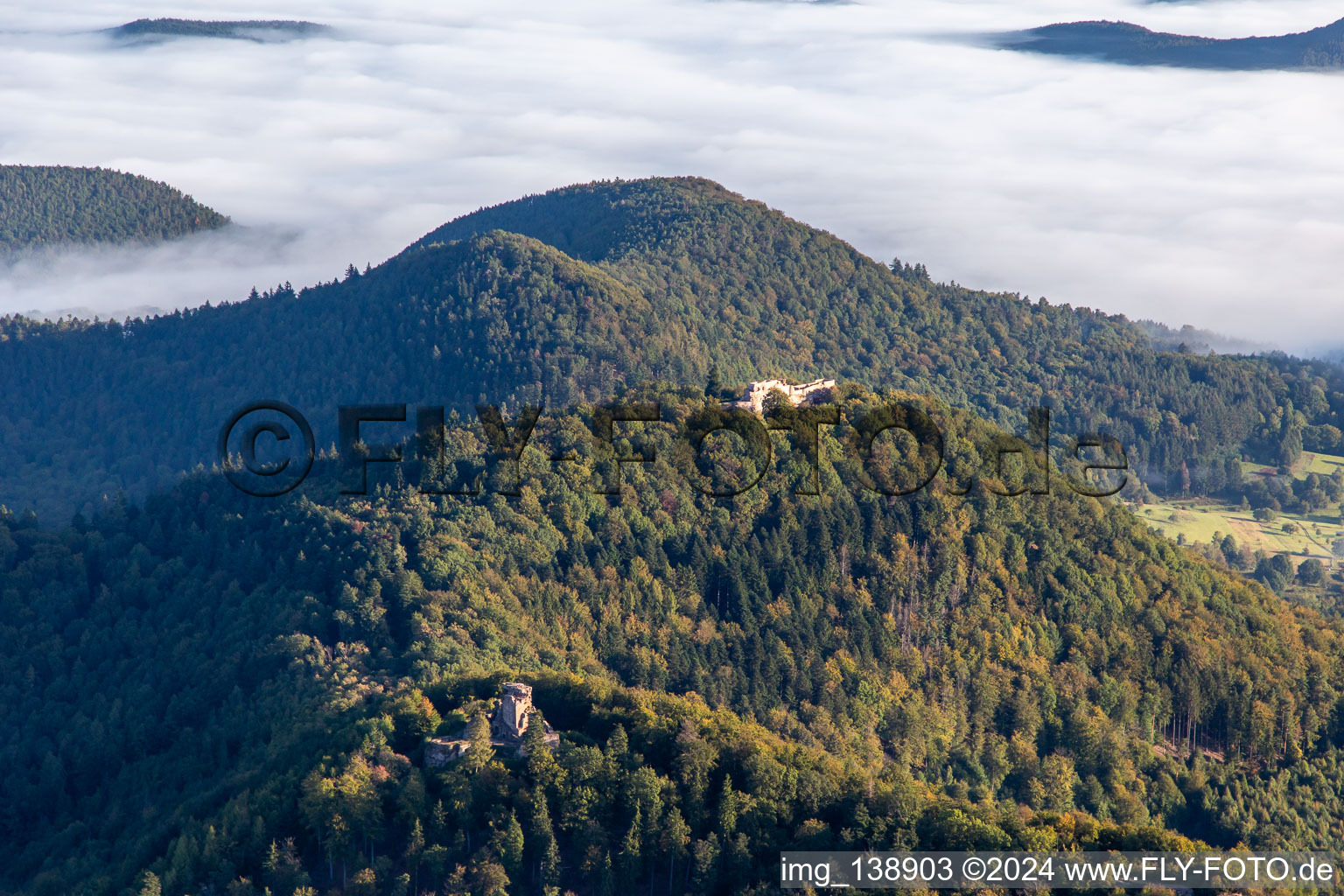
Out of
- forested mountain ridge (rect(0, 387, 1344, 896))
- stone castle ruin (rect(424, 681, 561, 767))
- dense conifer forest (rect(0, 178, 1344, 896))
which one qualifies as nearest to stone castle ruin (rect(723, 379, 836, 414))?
dense conifer forest (rect(0, 178, 1344, 896))

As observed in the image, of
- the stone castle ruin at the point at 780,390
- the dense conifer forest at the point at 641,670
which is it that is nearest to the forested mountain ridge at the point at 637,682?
the dense conifer forest at the point at 641,670

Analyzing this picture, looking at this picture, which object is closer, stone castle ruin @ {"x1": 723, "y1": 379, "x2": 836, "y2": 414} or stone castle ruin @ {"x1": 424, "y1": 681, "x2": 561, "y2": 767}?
stone castle ruin @ {"x1": 424, "y1": 681, "x2": 561, "y2": 767}

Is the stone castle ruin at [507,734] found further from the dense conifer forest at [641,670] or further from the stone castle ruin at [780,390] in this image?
the stone castle ruin at [780,390]

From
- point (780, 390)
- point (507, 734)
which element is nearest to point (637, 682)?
point (507, 734)

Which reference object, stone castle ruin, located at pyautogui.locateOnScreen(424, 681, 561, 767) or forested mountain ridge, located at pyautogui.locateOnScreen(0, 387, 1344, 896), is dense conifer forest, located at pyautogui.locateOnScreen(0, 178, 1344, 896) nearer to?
forested mountain ridge, located at pyautogui.locateOnScreen(0, 387, 1344, 896)

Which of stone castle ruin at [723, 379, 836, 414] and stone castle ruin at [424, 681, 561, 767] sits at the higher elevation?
stone castle ruin at [723, 379, 836, 414]

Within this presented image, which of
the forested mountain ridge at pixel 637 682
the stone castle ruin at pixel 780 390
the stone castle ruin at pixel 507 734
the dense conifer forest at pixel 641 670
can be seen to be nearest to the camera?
the forested mountain ridge at pixel 637 682

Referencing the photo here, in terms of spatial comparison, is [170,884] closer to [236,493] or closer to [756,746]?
[756,746]

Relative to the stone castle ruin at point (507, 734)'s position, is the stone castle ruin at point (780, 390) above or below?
above
